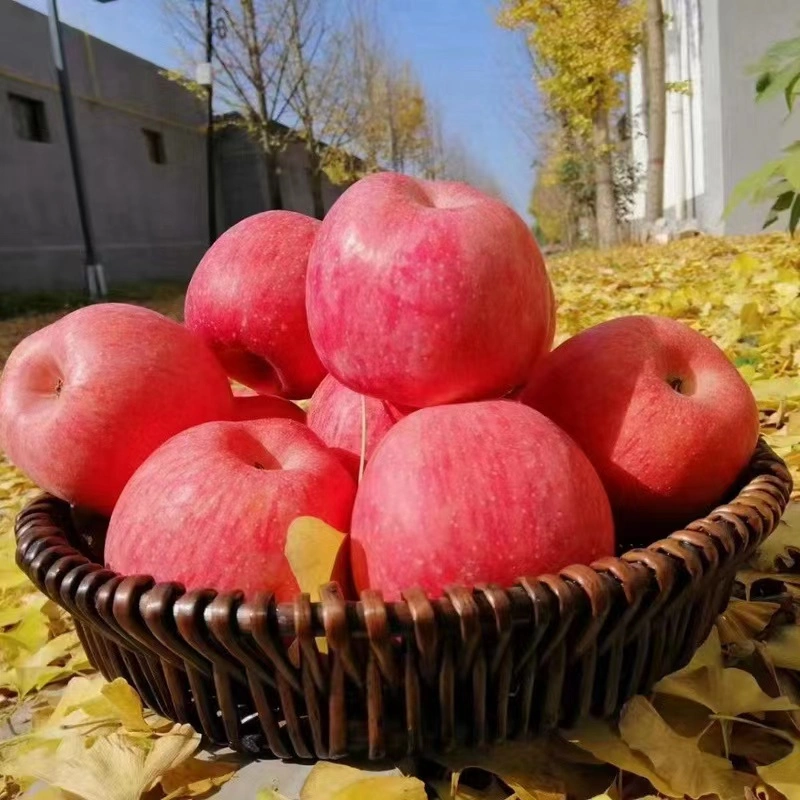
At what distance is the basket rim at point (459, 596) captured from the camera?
593 millimetres

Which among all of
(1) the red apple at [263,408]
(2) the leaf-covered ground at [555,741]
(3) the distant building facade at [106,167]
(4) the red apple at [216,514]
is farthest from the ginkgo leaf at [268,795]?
(3) the distant building facade at [106,167]

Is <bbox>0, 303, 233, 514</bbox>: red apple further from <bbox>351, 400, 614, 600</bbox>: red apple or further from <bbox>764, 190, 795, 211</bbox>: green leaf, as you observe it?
<bbox>764, 190, 795, 211</bbox>: green leaf

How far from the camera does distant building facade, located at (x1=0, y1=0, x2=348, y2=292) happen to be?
11820 mm

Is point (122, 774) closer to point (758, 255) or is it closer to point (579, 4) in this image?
point (758, 255)

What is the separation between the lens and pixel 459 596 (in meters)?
0.60

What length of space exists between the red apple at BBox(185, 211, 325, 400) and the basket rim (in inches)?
17.7

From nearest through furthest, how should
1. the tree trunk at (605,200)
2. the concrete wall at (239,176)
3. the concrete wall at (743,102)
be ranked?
the concrete wall at (743,102) < the tree trunk at (605,200) < the concrete wall at (239,176)

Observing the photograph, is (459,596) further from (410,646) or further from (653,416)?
(653,416)

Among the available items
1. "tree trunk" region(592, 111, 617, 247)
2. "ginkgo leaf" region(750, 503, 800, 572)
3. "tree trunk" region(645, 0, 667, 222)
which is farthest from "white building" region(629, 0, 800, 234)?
"ginkgo leaf" region(750, 503, 800, 572)

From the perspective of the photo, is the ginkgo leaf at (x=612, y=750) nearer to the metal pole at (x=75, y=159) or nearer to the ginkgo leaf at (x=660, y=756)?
the ginkgo leaf at (x=660, y=756)

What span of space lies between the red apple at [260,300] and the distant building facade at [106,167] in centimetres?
1166

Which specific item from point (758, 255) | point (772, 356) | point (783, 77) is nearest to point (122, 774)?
point (772, 356)

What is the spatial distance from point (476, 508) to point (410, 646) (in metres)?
0.16

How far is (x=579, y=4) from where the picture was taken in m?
12.8
